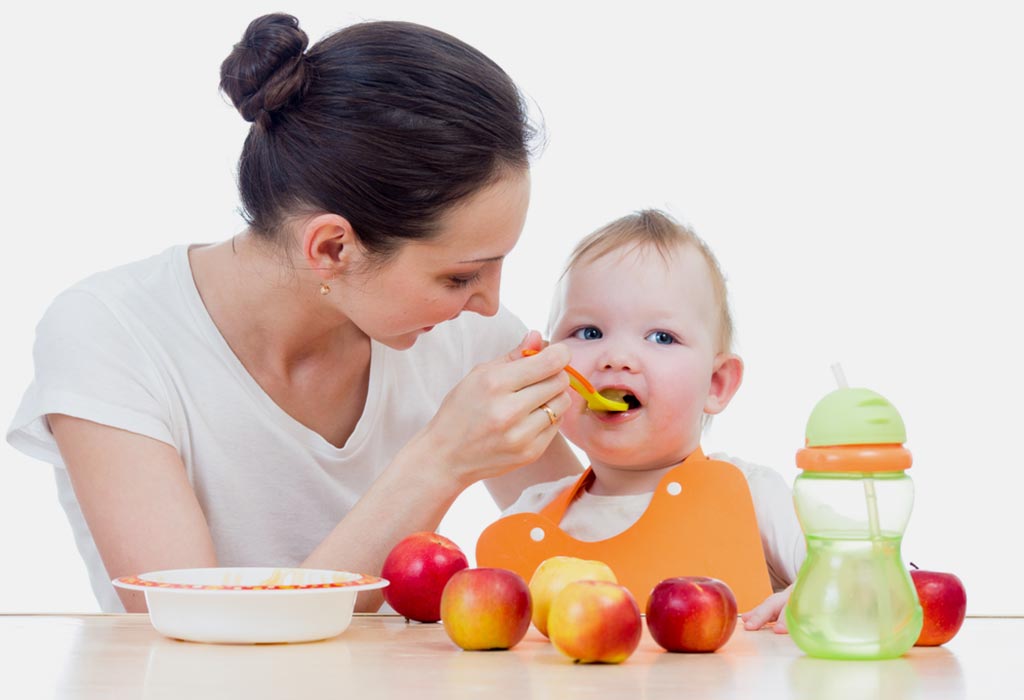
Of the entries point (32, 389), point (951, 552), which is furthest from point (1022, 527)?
point (32, 389)

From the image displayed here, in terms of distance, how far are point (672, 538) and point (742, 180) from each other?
5.68ft

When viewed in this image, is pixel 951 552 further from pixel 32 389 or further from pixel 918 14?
pixel 32 389

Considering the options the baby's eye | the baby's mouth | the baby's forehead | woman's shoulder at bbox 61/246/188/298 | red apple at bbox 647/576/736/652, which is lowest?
red apple at bbox 647/576/736/652

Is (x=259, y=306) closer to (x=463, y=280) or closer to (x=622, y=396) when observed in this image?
(x=463, y=280)

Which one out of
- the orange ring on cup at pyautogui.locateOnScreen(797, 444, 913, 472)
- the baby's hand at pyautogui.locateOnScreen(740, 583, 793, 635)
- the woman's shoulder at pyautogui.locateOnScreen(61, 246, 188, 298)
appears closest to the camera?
the orange ring on cup at pyautogui.locateOnScreen(797, 444, 913, 472)

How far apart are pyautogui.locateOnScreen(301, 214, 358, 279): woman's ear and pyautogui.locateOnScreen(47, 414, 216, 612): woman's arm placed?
1.10 feet

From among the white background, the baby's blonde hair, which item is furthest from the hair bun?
the white background

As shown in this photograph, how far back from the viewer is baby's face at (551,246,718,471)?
1.56 metres

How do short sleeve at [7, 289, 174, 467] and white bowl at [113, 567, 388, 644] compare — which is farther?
short sleeve at [7, 289, 174, 467]

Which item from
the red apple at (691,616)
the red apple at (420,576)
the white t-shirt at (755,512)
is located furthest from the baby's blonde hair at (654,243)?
the red apple at (691,616)

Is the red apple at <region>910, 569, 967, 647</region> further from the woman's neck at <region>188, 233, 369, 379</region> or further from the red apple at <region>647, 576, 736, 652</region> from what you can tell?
the woman's neck at <region>188, 233, 369, 379</region>

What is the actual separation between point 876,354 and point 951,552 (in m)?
0.54

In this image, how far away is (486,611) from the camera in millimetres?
971

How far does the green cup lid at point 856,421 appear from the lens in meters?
0.91
